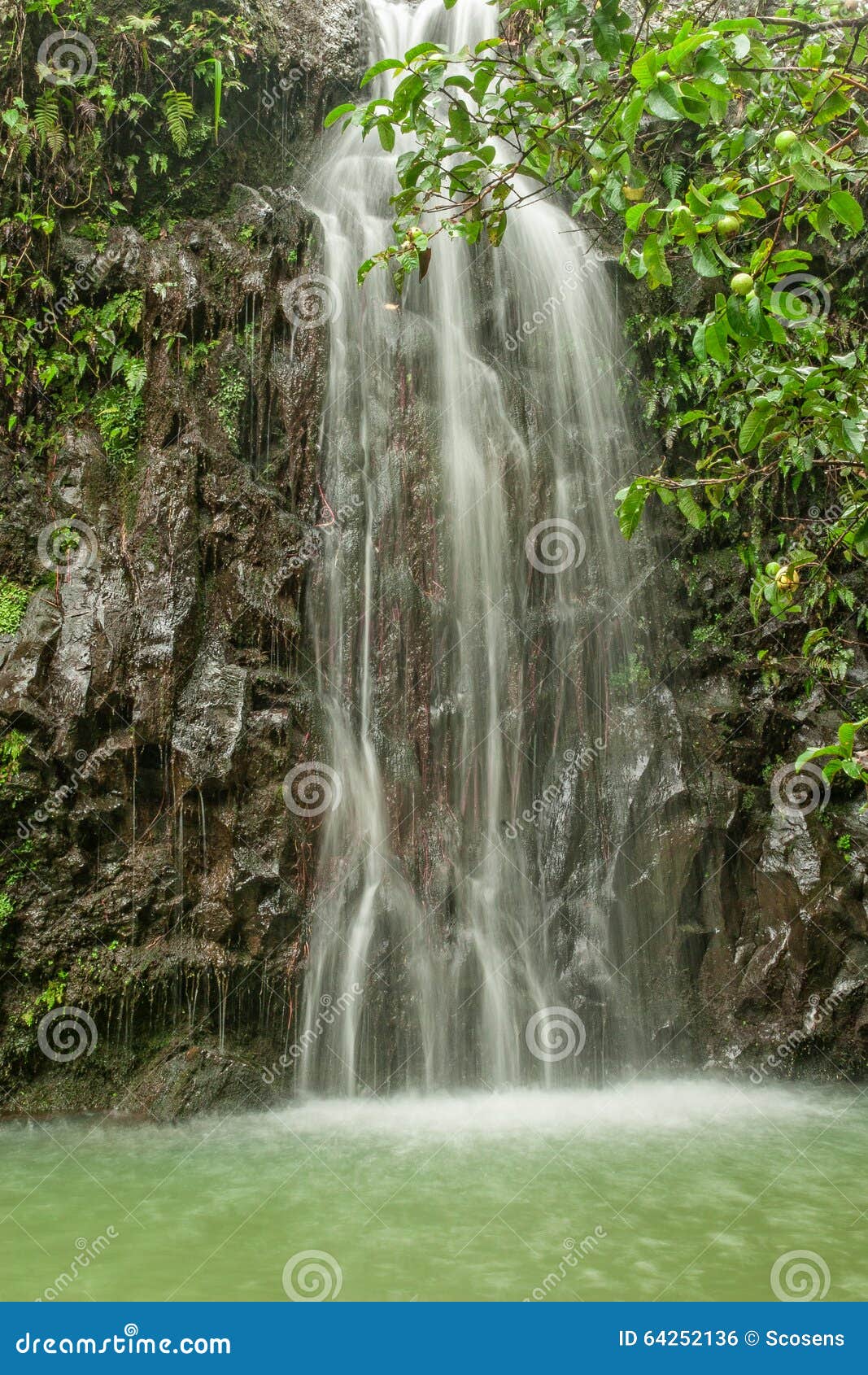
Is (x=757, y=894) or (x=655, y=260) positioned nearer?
(x=655, y=260)

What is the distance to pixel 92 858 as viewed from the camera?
6352mm
